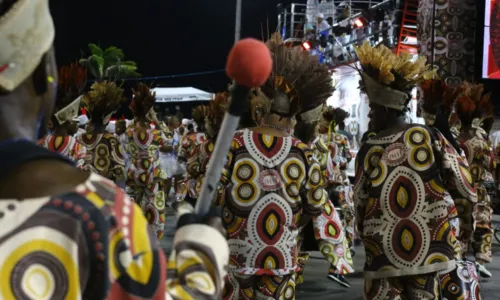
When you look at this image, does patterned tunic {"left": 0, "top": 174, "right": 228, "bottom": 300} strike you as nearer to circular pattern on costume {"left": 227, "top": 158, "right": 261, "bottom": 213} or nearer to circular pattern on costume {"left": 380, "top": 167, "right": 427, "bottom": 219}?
circular pattern on costume {"left": 227, "top": 158, "right": 261, "bottom": 213}

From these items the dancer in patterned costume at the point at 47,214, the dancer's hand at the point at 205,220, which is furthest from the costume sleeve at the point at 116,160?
the dancer in patterned costume at the point at 47,214

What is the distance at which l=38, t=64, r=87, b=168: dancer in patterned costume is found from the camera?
254 inches

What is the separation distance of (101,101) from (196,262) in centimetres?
738

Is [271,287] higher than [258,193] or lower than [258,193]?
lower

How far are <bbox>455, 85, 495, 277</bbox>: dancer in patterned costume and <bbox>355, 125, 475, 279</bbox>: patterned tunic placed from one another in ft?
12.8

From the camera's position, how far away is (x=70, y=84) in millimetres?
6426

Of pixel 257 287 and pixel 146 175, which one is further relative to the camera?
pixel 146 175

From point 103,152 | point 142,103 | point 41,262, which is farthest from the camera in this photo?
point 142,103

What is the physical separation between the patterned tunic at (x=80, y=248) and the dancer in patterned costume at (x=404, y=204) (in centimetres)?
322

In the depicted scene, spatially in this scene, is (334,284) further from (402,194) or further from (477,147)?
(402,194)

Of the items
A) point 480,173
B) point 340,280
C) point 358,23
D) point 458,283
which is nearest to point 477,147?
point 480,173

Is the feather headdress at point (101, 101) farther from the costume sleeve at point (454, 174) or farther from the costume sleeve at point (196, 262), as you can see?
the costume sleeve at point (196, 262)

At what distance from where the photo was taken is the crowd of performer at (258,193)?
4.28 feet

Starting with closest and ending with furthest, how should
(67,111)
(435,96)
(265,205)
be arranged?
(265,205), (435,96), (67,111)
